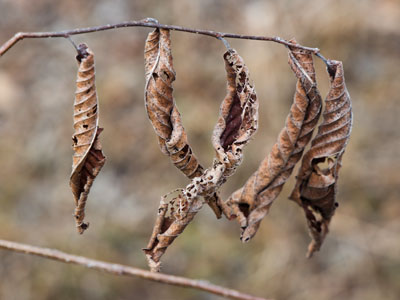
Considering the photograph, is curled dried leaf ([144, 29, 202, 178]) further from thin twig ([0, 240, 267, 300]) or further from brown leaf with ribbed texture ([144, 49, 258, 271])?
thin twig ([0, 240, 267, 300])

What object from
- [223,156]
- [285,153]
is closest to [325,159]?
[285,153]

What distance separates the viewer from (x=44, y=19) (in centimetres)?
401

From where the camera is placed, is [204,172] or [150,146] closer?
[204,172]

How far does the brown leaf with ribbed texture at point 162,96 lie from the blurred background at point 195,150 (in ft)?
6.89

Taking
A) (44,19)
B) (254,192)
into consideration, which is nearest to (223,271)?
(254,192)

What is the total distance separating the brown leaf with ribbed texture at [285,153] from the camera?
44.4 inches

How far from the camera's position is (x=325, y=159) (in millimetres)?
1212

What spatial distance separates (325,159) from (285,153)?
10cm

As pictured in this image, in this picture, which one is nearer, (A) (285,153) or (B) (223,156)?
(B) (223,156)

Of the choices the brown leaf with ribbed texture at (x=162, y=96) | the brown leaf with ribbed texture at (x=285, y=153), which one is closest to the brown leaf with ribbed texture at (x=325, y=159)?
the brown leaf with ribbed texture at (x=285, y=153)

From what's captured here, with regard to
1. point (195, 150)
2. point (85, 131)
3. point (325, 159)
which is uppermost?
point (85, 131)

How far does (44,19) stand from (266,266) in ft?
8.14

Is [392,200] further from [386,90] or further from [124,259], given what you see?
[124,259]

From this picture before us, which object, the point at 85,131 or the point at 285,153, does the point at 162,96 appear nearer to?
the point at 85,131
